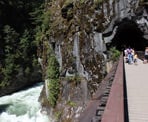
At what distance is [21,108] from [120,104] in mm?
24044

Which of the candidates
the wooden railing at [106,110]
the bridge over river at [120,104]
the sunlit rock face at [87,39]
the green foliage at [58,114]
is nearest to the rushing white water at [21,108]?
the green foliage at [58,114]

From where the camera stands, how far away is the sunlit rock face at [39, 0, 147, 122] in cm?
2253

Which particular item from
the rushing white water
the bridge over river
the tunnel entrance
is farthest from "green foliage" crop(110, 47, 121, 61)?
the bridge over river

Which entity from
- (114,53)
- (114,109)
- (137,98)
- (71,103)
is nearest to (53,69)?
(71,103)

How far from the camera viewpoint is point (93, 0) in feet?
76.6

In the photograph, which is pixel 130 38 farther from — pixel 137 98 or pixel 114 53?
pixel 137 98

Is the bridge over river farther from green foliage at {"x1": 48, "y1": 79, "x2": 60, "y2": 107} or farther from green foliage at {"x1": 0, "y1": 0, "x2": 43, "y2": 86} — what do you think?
green foliage at {"x1": 0, "y1": 0, "x2": 43, "y2": 86}

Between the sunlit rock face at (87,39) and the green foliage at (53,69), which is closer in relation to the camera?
the sunlit rock face at (87,39)

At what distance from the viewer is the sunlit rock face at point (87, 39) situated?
22531 mm

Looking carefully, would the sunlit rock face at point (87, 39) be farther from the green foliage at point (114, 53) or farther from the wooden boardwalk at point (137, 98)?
the wooden boardwalk at point (137, 98)

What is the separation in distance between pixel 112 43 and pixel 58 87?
490cm

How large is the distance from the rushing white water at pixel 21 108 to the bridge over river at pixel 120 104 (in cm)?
1488

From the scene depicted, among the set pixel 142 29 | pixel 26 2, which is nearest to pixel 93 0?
pixel 142 29

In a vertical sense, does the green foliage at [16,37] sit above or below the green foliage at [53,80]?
above
